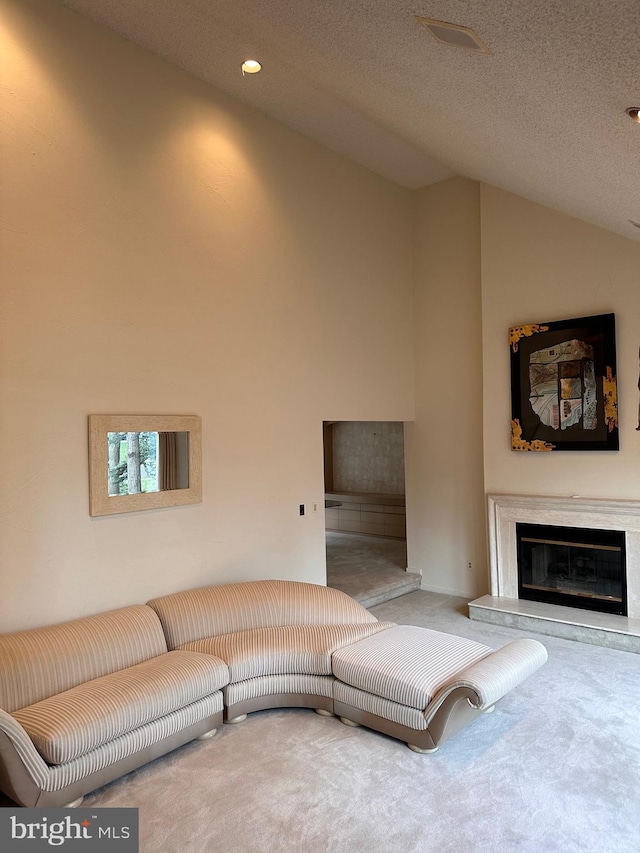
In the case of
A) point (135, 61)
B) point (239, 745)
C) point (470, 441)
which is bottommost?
point (239, 745)

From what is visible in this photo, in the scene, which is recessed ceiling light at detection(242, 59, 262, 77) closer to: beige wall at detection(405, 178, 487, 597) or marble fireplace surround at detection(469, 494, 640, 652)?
beige wall at detection(405, 178, 487, 597)

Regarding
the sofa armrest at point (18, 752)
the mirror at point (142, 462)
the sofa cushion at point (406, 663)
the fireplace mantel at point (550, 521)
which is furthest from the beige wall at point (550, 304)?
the sofa armrest at point (18, 752)

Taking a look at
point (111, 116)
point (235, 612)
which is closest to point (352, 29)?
point (111, 116)

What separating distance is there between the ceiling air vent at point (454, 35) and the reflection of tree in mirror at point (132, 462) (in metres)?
2.86

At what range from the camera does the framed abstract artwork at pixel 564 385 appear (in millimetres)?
4930

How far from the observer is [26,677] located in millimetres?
2957

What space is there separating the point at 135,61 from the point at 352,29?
7.36 feet

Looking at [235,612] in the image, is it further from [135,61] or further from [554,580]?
[135,61]

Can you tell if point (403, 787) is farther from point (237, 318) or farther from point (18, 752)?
point (237, 318)

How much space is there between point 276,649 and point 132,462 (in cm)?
154

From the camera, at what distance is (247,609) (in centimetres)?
404

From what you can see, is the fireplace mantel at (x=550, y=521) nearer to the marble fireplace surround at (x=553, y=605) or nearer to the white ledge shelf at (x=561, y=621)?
the marble fireplace surround at (x=553, y=605)

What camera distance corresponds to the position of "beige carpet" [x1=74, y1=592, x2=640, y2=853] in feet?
7.97

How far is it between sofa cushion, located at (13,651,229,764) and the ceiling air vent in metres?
3.12
